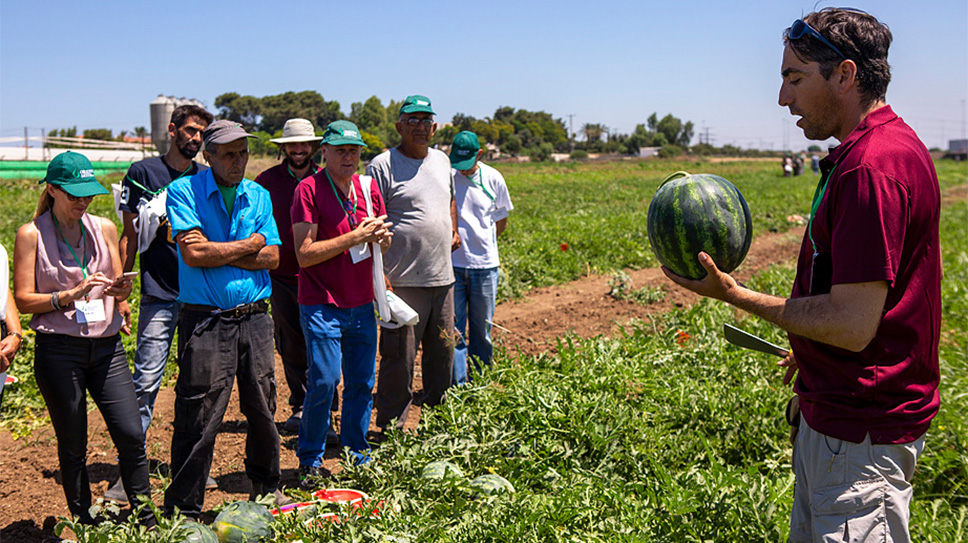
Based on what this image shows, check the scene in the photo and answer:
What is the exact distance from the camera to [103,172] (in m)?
29.1

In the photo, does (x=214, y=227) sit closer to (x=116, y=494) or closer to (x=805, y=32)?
(x=116, y=494)

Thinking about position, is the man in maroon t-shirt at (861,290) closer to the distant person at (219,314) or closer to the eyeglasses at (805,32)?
the eyeglasses at (805,32)

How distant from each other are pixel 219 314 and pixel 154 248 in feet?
2.98

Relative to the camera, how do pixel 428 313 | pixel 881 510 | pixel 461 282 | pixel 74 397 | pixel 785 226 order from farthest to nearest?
pixel 785 226 → pixel 461 282 → pixel 428 313 → pixel 74 397 → pixel 881 510

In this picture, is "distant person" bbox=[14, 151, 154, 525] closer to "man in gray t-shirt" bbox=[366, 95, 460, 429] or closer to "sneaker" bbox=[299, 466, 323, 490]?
"sneaker" bbox=[299, 466, 323, 490]

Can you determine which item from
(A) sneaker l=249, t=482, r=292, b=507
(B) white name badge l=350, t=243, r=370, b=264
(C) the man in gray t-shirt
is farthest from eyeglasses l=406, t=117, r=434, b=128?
(A) sneaker l=249, t=482, r=292, b=507

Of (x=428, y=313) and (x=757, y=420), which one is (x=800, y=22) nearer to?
(x=757, y=420)

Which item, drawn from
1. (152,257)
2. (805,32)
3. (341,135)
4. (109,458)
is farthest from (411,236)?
(805,32)

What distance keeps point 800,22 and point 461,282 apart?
4254 millimetres

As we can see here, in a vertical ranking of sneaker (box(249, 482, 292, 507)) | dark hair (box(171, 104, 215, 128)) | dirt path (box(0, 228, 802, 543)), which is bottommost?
dirt path (box(0, 228, 802, 543))

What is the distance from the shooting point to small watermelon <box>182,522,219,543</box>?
3398mm

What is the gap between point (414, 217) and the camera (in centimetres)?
537

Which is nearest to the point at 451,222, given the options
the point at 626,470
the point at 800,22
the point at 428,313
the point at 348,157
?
the point at 428,313

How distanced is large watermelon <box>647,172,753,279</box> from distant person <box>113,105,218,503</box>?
313 centimetres
